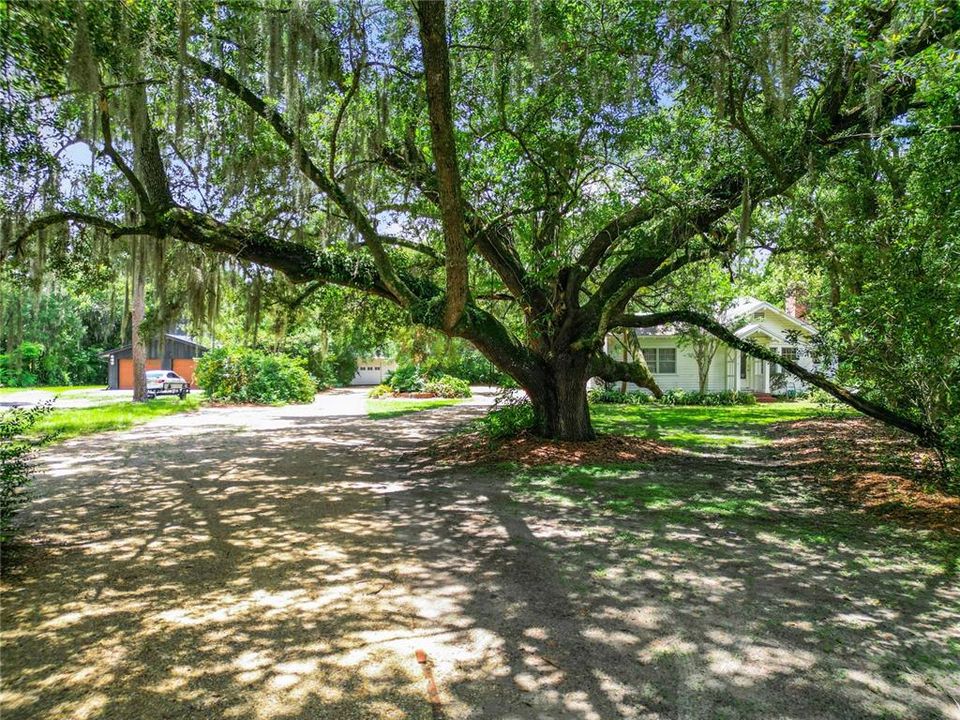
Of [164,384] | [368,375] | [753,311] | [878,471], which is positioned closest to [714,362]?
[753,311]

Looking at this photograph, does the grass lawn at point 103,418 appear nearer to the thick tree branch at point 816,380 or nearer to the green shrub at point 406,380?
the green shrub at point 406,380

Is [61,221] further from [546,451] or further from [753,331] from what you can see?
[753,331]

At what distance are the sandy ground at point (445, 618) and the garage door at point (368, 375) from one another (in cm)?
3390

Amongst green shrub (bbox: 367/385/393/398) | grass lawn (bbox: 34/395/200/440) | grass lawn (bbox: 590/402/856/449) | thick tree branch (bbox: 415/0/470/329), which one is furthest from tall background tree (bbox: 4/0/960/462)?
green shrub (bbox: 367/385/393/398)

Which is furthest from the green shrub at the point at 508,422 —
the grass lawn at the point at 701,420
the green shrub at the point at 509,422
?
the grass lawn at the point at 701,420

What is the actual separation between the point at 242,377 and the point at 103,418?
6.97m

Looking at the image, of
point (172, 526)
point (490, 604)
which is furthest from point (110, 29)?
point (490, 604)

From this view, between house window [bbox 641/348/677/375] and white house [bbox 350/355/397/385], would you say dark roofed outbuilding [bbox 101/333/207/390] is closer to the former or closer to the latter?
white house [bbox 350/355/397/385]

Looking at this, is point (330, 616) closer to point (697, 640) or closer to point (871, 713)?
point (697, 640)

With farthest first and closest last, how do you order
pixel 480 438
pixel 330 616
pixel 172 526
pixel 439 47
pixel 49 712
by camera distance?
pixel 480 438 < pixel 172 526 < pixel 439 47 < pixel 330 616 < pixel 49 712

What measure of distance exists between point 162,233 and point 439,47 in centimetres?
432

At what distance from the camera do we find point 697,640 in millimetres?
2945

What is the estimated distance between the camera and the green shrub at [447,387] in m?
25.1

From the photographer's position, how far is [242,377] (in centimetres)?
2122
